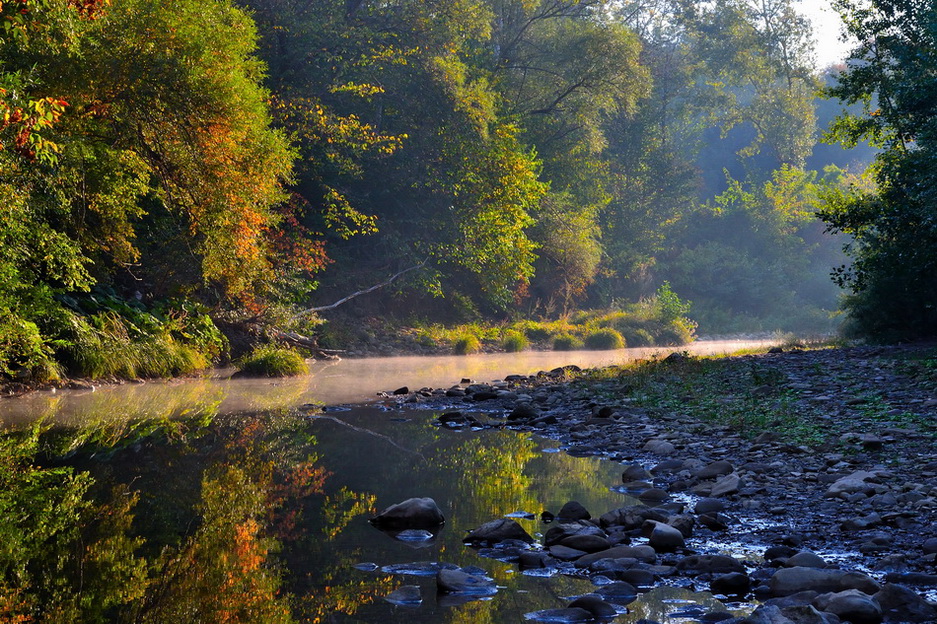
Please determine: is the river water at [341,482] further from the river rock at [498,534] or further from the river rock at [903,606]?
the river rock at [903,606]

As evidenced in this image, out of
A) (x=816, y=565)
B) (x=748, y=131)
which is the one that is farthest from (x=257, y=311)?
(x=748, y=131)

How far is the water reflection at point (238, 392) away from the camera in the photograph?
Result: 11.1 metres

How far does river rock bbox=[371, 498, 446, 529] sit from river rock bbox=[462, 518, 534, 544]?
42 centimetres

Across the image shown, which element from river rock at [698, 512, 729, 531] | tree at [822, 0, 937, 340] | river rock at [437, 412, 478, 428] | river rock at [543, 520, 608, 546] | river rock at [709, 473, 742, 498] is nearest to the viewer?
river rock at [543, 520, 608, 546]

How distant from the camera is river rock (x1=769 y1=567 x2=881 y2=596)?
3.96m

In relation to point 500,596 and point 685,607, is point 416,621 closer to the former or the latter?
point 500,596

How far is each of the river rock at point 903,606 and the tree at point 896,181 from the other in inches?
445

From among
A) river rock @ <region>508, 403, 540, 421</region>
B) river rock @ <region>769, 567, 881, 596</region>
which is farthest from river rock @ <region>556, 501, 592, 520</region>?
river rock @ <region>508, 403, 540, 421</region>

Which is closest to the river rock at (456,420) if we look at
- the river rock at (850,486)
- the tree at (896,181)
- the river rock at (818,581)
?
the river rock at (850,486)

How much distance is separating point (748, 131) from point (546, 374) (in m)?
57.1

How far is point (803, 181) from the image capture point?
5591 centimetres

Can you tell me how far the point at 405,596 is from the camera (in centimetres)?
407

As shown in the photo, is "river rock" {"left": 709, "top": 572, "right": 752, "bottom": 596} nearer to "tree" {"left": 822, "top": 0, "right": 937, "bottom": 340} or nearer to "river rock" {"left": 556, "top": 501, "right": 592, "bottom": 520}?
"river rock" {"left": 556, "top": 501, "right": 592, "bottom": 520}

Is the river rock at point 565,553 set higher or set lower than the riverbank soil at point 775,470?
lower
